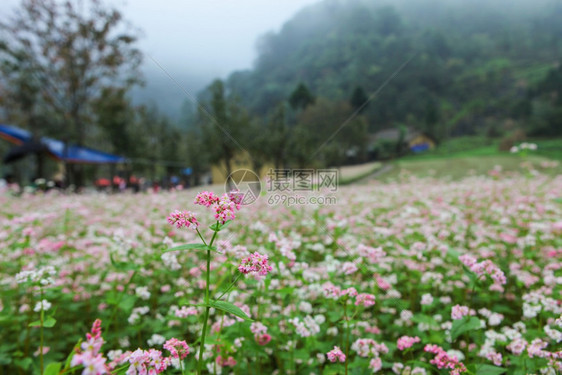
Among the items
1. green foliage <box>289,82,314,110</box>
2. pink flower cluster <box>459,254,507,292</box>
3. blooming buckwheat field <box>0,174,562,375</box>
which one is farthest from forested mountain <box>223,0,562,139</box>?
pink flower cluster <box>459,254,507,292</box>

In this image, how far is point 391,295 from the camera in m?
2.18

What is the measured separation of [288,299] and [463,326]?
36.9 inches

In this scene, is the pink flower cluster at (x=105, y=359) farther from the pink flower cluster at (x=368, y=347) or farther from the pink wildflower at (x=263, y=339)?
the pink flower cluster at (x=368, y=347)

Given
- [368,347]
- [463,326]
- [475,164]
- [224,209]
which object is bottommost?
[368,347]

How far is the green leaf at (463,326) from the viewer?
1367 millimetres

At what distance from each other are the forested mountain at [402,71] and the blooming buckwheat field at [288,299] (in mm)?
2056

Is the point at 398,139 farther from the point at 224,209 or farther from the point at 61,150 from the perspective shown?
the point at 61,150

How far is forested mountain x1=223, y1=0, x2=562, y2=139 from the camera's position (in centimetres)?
966

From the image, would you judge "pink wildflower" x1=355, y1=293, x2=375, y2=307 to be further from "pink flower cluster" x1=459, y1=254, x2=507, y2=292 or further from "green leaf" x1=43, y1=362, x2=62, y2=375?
"green leaf" x1=43, y1=362, x2=62, y2=375

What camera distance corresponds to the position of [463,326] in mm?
1411

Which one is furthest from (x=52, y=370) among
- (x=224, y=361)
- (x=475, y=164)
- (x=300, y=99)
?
(x=475, y=164)

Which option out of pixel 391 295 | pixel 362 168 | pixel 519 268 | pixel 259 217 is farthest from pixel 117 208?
pixel 362 168
